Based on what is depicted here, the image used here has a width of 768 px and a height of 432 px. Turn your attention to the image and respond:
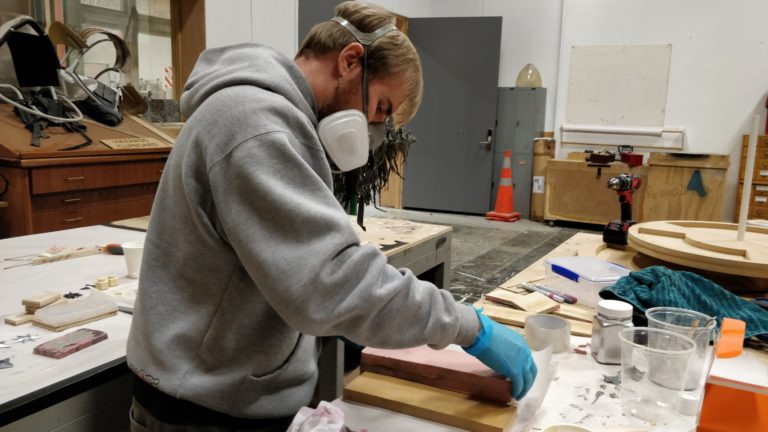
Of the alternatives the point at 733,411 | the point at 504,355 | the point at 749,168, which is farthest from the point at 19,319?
the point at 749,168

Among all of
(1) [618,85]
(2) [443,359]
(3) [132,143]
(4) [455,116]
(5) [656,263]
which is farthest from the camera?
(4) [455,116]

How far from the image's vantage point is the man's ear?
3.07 ft

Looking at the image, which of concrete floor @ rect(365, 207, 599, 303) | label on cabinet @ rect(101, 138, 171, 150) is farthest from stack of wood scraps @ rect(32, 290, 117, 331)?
concrete floor @ rect(365, 207, 599, 303)

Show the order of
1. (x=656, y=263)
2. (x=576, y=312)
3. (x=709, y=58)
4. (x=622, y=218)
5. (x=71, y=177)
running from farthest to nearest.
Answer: (x=709, y=58) < (x=71, y=177) < (x=622, y=218) < (x=656, y=263) < (x=576, y=312)

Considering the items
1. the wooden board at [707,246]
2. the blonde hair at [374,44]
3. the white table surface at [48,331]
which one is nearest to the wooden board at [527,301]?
the wooden board at [707,246]

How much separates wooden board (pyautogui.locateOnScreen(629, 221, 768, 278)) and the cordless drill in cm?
12

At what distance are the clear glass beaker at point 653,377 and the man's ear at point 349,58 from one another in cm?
65

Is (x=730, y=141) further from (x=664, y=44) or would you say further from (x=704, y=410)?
(x=704, y=410)

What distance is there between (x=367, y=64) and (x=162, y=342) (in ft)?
1.82

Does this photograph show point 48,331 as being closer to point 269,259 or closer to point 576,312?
point 269,259

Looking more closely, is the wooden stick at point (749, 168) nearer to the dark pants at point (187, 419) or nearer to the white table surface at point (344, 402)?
the white table surface at point (344, 402)

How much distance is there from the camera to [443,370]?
3.14 ft

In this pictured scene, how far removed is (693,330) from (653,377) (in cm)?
15

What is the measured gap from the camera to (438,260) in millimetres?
2426
